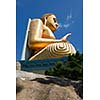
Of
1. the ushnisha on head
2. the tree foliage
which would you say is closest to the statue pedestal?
the tree foliage

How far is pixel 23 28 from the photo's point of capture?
252 centimetres

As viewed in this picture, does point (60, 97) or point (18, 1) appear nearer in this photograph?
point (60, 97)

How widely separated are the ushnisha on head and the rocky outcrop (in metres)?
0.36

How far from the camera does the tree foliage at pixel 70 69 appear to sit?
7.85ft

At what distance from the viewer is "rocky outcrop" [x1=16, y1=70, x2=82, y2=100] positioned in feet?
7.77

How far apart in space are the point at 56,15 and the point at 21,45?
1.10 feet

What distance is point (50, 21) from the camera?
8.17 feet

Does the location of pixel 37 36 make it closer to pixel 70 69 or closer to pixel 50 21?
pixel 50 21

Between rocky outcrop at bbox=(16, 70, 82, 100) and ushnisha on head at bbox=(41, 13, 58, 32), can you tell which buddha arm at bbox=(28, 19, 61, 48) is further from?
rocky outcrop at bbox=(16, 70, 82, 100)

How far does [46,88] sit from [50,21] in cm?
49

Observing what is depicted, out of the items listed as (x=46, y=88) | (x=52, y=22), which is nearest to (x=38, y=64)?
(x=46, y=88)
